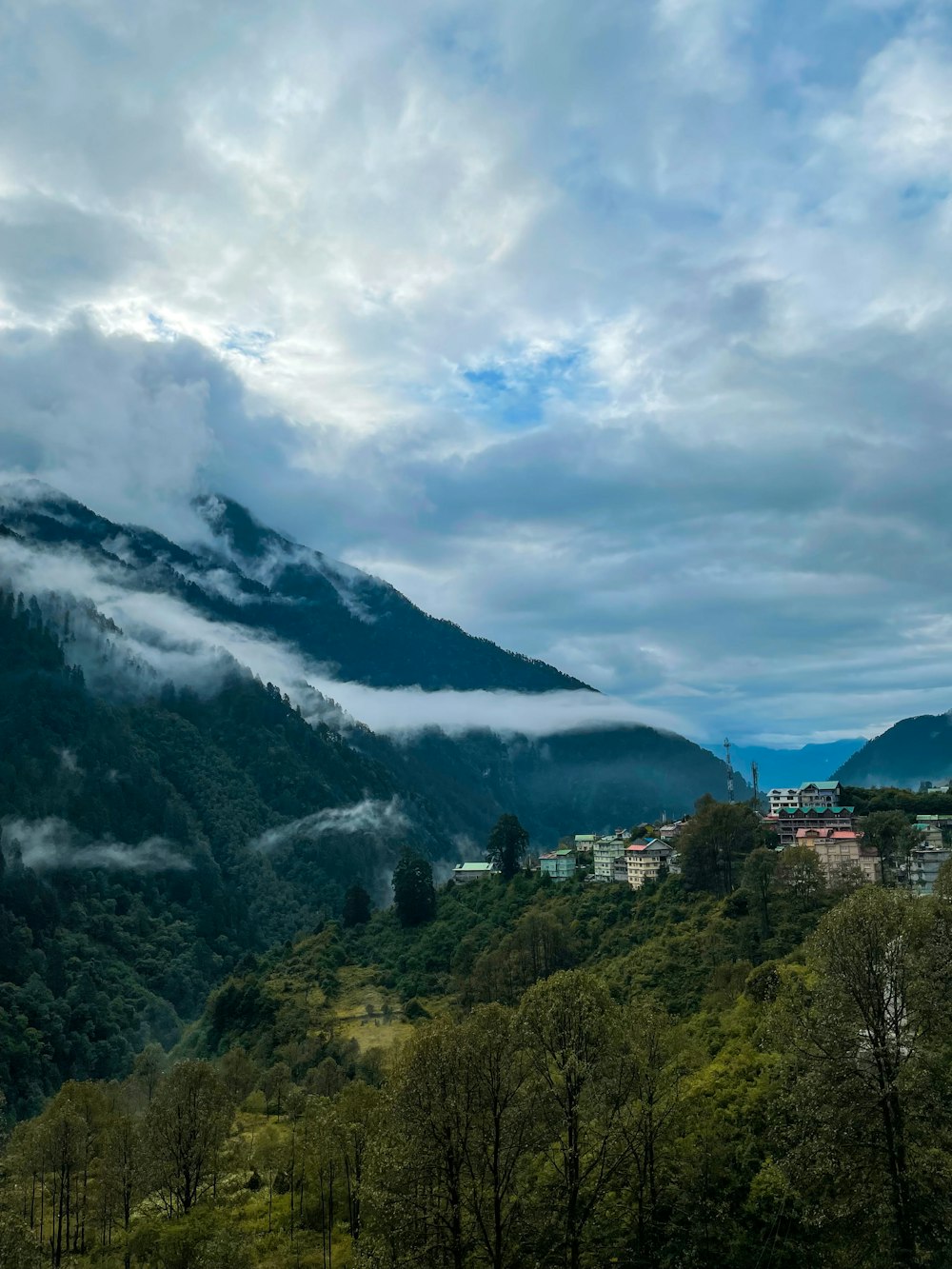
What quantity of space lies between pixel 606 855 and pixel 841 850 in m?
41.2

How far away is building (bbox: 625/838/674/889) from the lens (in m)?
132

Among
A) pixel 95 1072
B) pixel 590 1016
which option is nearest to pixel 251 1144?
pixel 590 1016

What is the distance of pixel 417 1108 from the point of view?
42.4m

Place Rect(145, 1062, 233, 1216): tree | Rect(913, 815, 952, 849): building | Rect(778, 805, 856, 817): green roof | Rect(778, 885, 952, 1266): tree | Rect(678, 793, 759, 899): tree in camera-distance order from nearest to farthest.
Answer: Rect(778, 885, 952, 1266): tree
Rect(145, 1062, 233, 1216): tree
Rect(913, 815, 952, 849): building
Rect(678, 793, 759, 899): tree
Rect(778, 805, 856, 817): green roof

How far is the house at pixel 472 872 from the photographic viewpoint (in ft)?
551

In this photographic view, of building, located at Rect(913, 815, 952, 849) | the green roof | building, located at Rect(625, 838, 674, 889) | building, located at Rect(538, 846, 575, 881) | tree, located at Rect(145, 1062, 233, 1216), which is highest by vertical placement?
the green roof

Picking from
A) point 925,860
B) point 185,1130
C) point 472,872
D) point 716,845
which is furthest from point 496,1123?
point 472,872

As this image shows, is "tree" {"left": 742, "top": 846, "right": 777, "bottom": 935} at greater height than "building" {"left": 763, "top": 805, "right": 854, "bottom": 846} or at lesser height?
lesser

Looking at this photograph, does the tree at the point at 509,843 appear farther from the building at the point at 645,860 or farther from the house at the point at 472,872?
the building at the point at 645,860

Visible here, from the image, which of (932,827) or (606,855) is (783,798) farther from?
(932,827)

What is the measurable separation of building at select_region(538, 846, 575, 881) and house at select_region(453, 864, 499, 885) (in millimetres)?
9035

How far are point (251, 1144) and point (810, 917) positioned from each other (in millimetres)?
58192

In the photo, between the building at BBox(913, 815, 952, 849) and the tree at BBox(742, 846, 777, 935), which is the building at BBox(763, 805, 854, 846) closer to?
the building at BBox(913, 815, 952, 849)

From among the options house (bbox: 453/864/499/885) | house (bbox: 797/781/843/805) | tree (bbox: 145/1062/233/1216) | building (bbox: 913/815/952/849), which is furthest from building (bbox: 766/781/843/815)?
tree (bbox: 145/1062/233/1216)
